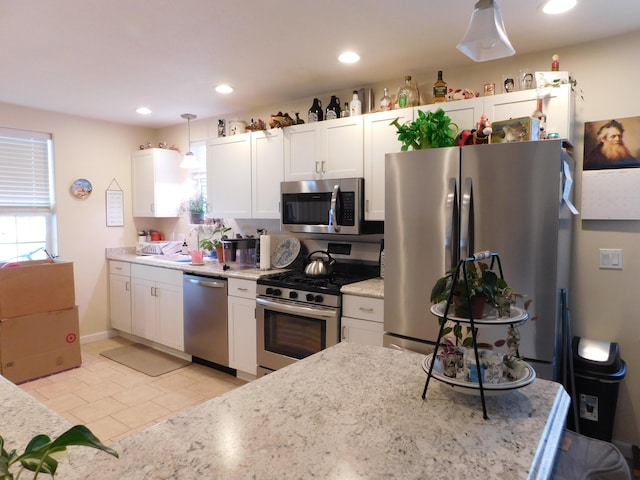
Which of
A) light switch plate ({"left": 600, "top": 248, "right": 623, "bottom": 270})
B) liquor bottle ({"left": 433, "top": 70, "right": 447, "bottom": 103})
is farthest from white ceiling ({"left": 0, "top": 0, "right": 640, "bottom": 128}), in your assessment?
light switch plate ({"left": 600, "top": 248, "right": 623, "bottom": 270})

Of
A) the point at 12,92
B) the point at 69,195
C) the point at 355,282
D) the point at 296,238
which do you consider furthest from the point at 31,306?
the point at 355,282

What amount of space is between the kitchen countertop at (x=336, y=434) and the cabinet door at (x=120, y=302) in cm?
353

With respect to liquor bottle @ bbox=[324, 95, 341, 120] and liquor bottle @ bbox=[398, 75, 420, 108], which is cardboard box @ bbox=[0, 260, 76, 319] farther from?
liquor bottle @ bbox=[398, 75, 420, 108]

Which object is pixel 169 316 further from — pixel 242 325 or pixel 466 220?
pixel 466 220

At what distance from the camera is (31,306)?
366cm

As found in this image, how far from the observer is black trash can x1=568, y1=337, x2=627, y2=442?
2234 millimetres

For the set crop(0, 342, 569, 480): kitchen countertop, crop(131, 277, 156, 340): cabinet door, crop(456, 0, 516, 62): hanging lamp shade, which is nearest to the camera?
crop(0, 342, 569, 480): kitchen countertop

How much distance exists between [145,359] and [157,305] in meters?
0.54

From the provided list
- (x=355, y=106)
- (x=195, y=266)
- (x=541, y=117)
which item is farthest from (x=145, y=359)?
(x=541, y=117)

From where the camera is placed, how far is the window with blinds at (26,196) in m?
4.05

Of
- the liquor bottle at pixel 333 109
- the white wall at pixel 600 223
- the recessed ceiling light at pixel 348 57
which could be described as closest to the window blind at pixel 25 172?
the white wall at pixel 600 223

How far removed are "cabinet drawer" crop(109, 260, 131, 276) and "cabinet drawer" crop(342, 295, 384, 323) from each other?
2.81 m

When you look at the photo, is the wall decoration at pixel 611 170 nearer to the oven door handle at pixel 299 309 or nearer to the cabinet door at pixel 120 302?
the oven door handle at pixel 299 309

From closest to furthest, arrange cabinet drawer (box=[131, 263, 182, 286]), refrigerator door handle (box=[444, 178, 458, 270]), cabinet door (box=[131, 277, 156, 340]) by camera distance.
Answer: refrigerator door handle (box=[444, 178, 458, 270]) → cabinet drawer (box=[131, 263, 182, 286]) → cabinet door (box=[131, 277, 156, 340])
